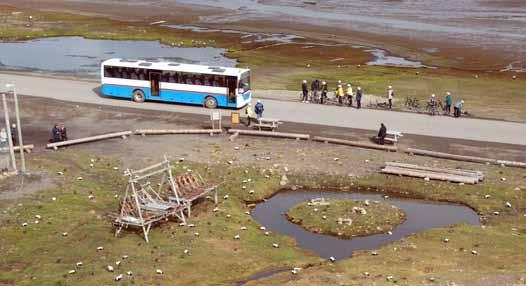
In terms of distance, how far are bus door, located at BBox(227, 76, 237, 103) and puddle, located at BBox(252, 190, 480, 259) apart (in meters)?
15.4

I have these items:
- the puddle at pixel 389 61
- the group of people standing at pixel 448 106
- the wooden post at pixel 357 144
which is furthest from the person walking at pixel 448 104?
the puddle at pixel 389 61

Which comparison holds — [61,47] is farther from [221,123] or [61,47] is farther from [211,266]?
[211,266]

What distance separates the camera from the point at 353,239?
28.0 m

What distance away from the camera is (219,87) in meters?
47.8

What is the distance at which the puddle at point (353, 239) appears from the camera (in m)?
27.3

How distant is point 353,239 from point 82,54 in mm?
56928

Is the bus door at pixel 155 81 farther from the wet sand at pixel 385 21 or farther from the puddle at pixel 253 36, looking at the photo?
the puddle at pixel 253 36

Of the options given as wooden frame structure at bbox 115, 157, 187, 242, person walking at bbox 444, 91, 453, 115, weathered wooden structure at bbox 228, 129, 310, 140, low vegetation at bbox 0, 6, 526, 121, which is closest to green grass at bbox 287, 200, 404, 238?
wooden frame structure at bbox 115, 157, 187, 242

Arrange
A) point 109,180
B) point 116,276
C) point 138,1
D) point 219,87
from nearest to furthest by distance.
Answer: point 116,276
point 109,180
point 219,87
point 138,1

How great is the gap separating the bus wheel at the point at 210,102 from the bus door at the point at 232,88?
1169 millimetres

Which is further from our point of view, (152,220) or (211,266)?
(152,220)

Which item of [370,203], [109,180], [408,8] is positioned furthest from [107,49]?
[408,8]

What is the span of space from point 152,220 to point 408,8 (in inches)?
4245

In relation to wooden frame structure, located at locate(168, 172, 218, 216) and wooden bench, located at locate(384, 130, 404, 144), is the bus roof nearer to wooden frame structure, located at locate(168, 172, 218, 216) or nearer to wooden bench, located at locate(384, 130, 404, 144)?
wooden bench, located at locate(384, 130, 404, 144)
